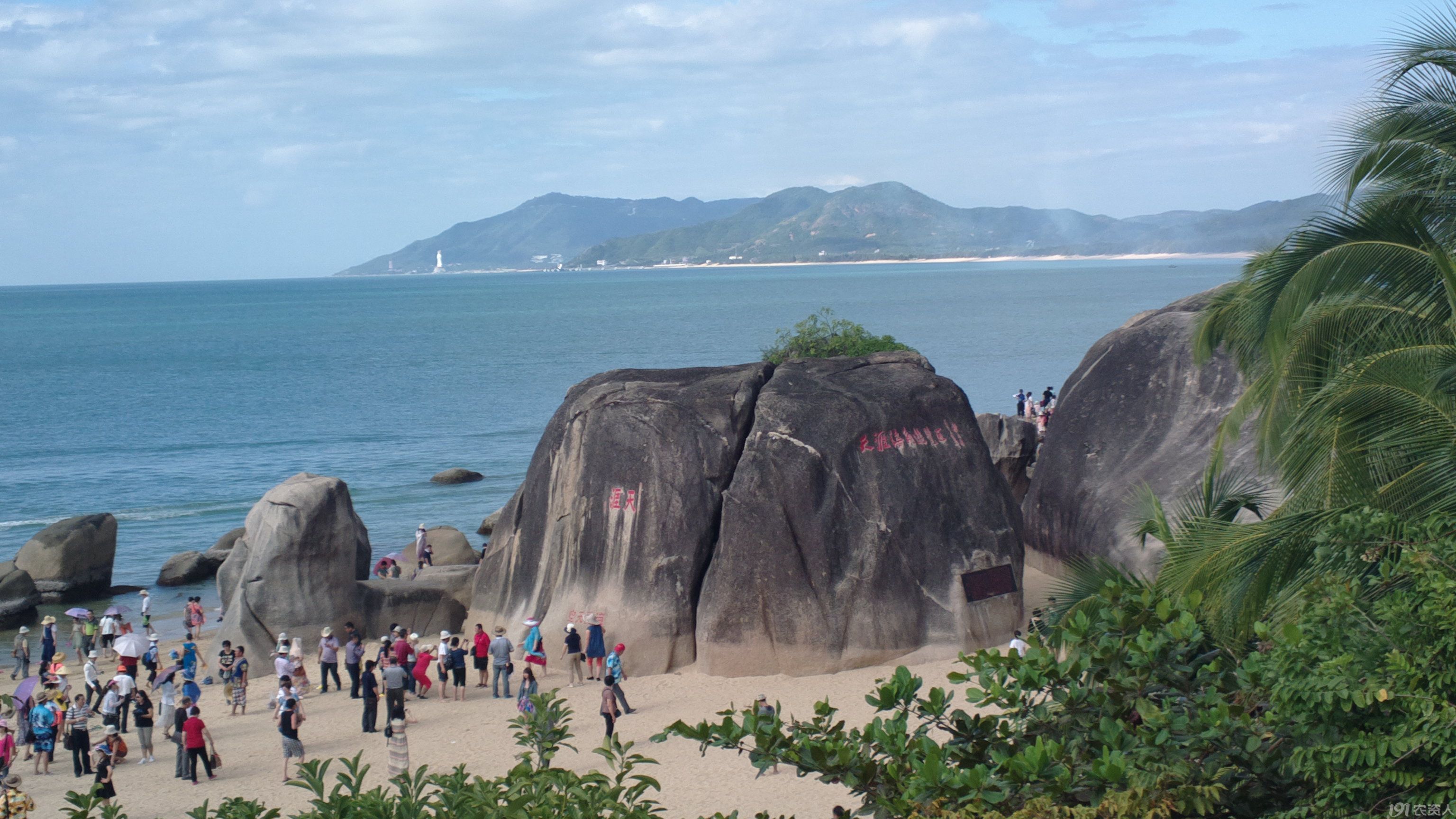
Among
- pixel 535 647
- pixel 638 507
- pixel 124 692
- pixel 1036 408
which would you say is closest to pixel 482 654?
pixel 535 647

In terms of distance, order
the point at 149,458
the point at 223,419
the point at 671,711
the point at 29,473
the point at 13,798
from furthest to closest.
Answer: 1. the point at 223,419
2. the point at 149,458
3. the point at 29,473
4. the point at 671,711
5. the point at 13,798

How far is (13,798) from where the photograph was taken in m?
8.22

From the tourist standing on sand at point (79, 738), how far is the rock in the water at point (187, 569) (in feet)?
50.4

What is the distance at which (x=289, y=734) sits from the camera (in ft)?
52.2

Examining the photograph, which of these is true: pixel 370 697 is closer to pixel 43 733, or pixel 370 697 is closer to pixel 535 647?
pixel 535 647

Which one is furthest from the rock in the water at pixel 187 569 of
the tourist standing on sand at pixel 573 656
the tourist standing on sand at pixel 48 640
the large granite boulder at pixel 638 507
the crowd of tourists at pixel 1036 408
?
the crowd of tourists at pixel 1036 408

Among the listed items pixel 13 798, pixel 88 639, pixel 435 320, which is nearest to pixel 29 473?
pixel 88 639

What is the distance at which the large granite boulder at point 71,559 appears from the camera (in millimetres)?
30031

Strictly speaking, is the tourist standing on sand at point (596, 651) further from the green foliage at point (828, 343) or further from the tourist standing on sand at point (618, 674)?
the green foliage at point (828, 343)

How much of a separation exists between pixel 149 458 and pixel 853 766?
167 ft

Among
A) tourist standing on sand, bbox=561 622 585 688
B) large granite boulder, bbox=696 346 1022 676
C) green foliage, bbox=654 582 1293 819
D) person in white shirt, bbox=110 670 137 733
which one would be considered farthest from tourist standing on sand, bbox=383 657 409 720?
green foliage, bbox=654 582 1293 819

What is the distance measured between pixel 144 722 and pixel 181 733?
36.6 inches

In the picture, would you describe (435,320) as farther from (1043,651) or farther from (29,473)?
(1043,651)

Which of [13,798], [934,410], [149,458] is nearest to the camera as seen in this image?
[13,798]
